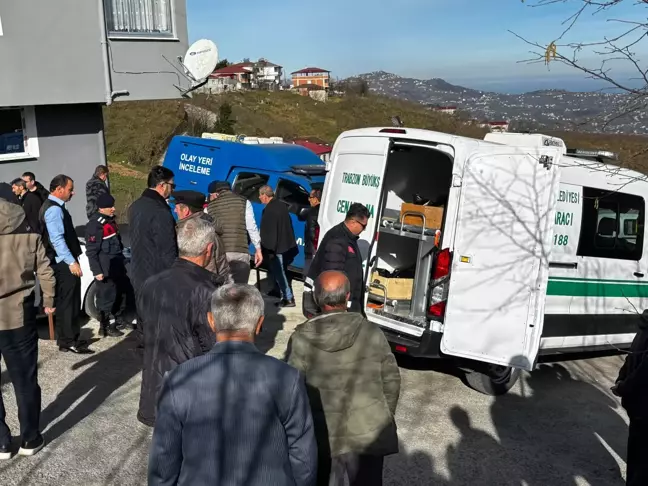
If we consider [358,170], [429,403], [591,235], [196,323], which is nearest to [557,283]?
[591,235]

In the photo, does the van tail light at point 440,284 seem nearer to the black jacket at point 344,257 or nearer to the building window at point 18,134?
the black jacket at point 344,257

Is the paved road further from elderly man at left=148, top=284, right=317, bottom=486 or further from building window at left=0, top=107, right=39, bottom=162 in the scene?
building window at left=0, top=107, right=39, bottom=162

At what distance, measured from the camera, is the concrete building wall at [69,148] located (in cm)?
970

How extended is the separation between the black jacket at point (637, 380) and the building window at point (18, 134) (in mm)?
8968

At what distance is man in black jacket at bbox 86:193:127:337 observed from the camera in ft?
22.4

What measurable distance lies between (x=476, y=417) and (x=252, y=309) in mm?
3661

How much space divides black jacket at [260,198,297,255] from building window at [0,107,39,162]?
13.0 ft

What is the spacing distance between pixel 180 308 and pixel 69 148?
7.67 m

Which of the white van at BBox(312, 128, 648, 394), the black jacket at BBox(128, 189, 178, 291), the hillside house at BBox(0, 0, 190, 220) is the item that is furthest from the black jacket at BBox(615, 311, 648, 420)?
the hillside house at BBox(0, 0, 190, 220)

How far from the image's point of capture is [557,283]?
19.2 feet

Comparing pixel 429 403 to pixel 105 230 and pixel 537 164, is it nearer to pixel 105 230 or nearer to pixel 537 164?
pixel 537 164

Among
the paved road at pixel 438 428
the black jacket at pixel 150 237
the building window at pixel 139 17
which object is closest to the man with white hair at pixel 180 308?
the paved road at pixel 438 428

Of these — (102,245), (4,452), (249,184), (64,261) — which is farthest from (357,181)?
(249,184)

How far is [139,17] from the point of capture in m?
10.4
